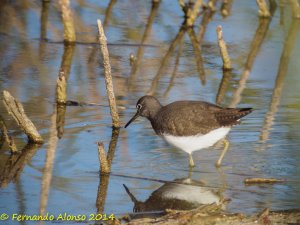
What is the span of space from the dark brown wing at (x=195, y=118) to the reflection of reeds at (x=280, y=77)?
3.26ft

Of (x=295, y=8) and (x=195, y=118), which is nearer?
(x=195, y=118)

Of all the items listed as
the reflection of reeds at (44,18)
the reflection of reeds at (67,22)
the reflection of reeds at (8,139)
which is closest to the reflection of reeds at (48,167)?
the reflection of reeds at (8,139)

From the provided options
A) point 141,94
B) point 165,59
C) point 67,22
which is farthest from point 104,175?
point 67,22

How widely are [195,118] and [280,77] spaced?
412cm

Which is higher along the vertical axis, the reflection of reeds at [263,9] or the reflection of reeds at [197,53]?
the reflection of reeds at [263,9]

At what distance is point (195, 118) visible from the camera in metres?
9.37

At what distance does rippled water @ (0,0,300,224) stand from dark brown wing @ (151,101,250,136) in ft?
1.32

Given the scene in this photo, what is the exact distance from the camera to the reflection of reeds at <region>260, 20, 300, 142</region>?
1066 centimetres

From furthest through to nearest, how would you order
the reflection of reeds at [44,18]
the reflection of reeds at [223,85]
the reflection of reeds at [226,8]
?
the reflection of reeds at [226,8] < the reflection of reeds at [44,18] < the reflection of reeds at [223,85]

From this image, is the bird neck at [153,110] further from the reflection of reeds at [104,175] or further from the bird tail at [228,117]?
the bird tail at [228,117]

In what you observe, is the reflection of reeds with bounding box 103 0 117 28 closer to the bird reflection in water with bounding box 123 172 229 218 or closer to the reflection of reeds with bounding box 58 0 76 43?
the reflection of reeds with bounding box 58 0 76 43

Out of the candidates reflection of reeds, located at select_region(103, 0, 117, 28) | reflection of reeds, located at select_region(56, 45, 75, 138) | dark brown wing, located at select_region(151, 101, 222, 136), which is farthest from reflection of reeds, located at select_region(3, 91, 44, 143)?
reflection of reeds, located at select_region(103, 0, 117, 28)

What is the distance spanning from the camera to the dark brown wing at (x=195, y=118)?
9.32 metres

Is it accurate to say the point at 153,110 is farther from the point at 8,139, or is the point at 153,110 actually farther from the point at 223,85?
the point at 223,85
